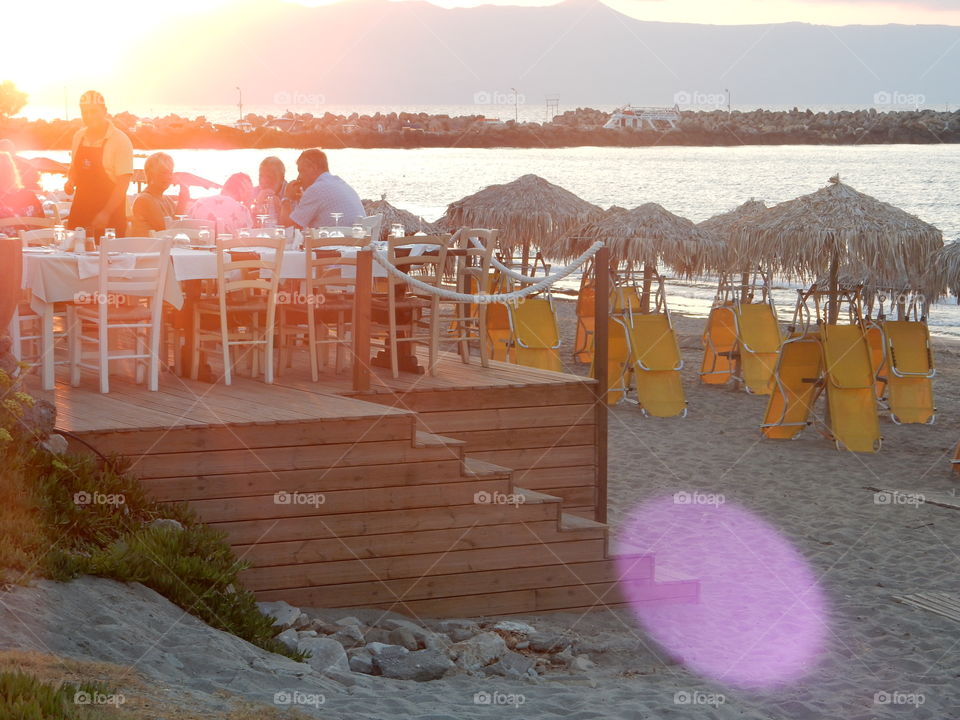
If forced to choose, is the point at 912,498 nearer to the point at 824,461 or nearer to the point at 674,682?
the point at 824,461

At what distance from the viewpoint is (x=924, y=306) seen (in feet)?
43.4

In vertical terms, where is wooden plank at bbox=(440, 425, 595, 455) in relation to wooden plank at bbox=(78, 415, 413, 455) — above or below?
below

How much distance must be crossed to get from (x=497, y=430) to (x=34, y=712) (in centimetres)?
437

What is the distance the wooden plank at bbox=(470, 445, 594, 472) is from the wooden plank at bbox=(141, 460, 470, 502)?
1.03 metres

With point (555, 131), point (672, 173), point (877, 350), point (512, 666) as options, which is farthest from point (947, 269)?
point (555, 131)

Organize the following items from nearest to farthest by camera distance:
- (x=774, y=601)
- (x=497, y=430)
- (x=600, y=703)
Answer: (x=600, y=703) < (x=774, y=601) < (x=497, y=430)

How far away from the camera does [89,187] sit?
883cm

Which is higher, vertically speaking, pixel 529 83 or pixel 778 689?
pixel 529 83

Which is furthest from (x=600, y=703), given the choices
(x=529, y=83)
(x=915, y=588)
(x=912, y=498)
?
(x=529, y=83)

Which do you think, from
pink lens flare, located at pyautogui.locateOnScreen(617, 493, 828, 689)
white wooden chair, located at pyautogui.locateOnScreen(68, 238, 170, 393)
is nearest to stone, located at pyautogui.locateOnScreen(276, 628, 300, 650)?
Result: pink lens flare, located at pyautogui.locateOnScreen(617, 493, 828, 689)

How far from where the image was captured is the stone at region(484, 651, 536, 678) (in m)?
5.49

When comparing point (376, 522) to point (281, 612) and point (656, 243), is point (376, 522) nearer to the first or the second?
point (281, 612)

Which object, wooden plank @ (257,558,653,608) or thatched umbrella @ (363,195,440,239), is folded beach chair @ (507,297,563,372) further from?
wooden plank @ (257,558,653,608)

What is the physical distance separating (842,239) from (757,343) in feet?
5.27
